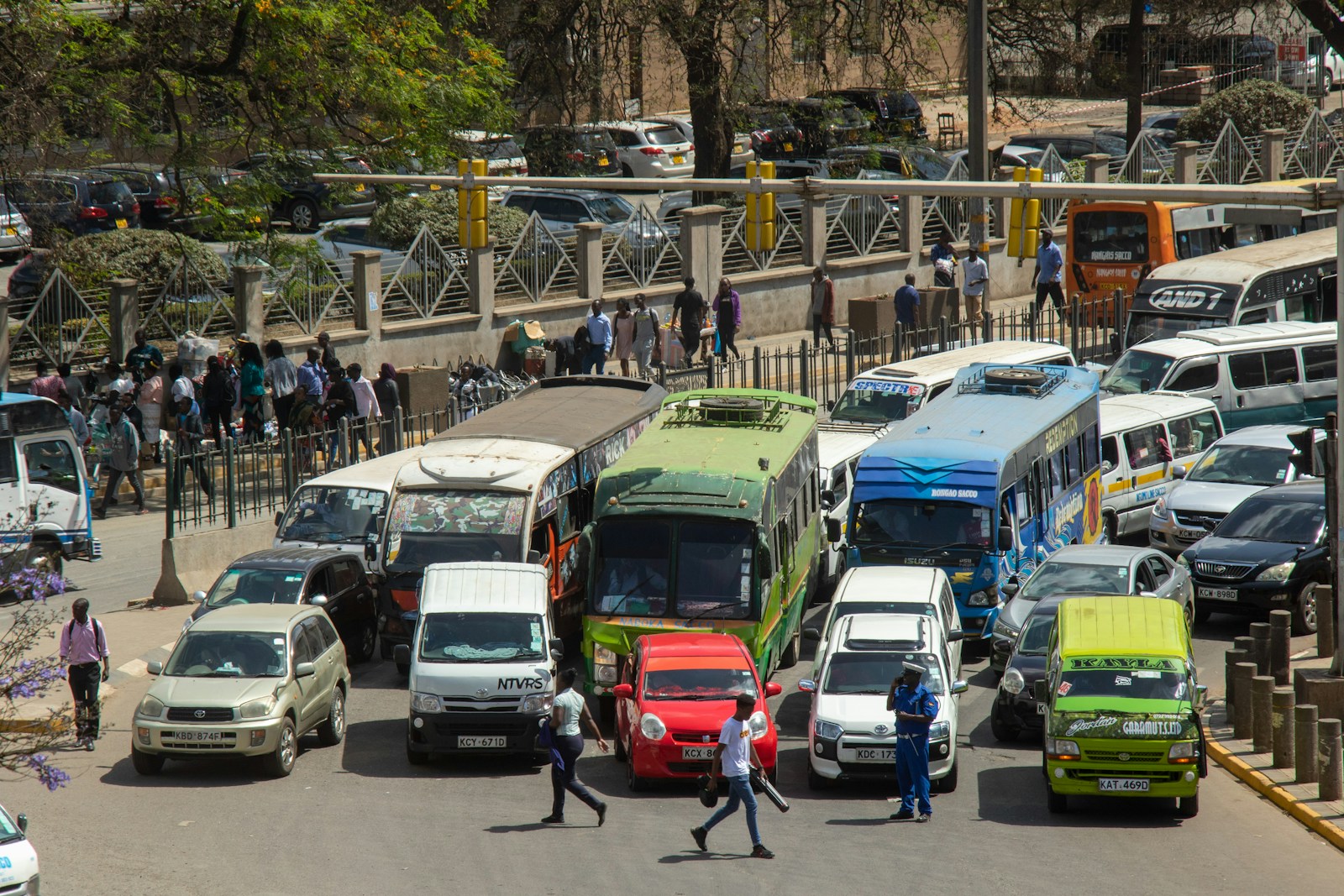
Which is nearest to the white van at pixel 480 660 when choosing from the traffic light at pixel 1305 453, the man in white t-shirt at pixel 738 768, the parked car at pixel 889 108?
the man in white t-shirt at pixel 738 768

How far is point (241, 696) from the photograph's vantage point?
1655 cm

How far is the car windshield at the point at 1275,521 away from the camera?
71.9 feet

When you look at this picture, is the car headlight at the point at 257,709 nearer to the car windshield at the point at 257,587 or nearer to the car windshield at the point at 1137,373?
the car windshield at the point at 257,587

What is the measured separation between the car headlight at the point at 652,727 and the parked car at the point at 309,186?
553 inches

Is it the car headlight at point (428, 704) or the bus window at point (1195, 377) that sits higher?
the bus window at point (1195, 377)

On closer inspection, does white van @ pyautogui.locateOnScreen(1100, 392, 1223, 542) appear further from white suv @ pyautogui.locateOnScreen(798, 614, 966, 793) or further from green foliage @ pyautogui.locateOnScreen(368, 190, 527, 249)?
green foliage @ pyautogui.locateOnScreen(368, 190, 527, 249)

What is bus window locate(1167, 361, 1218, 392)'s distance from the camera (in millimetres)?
28844

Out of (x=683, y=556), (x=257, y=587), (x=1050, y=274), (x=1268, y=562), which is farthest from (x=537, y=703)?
(x=1050, y=274)

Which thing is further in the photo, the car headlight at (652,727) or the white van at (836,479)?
the white van at (836,479)

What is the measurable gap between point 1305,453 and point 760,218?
7.37m

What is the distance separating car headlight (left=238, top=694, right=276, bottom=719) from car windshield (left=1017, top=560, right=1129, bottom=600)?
8.73 m

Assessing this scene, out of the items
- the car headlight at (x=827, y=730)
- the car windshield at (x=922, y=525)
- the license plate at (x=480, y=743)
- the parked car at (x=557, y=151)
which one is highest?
the parked car at (x=557, y=151)

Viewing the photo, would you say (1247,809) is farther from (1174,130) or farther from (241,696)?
(1174,130)

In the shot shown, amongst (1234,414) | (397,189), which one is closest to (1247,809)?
(1234,414)
